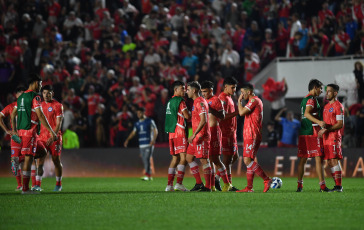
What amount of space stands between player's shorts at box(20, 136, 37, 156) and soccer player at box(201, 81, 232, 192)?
359 cm

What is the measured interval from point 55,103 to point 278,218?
24.5 feet

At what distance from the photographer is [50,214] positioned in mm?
9453

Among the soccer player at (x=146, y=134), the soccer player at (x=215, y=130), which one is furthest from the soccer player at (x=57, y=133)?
the soccer player at (x=146, y=134)

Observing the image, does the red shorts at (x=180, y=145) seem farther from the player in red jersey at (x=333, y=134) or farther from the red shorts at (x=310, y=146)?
the player in red jersey at (x=333, y=134)

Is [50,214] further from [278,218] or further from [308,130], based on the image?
[308,130]

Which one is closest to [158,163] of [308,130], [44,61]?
[44,61]

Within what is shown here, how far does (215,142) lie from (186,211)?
436 centimetres

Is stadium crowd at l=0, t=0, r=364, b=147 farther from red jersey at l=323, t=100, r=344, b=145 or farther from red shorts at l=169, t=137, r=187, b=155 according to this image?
red shorts at l=169, t=137, r=187, b=155

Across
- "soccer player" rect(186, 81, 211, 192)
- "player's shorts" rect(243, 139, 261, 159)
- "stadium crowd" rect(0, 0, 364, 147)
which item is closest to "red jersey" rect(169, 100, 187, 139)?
"soccer player" rect(186, 81, 211, 192)

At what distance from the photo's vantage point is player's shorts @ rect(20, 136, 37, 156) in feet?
42.5

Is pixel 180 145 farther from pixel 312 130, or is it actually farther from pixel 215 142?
pixel 312 130

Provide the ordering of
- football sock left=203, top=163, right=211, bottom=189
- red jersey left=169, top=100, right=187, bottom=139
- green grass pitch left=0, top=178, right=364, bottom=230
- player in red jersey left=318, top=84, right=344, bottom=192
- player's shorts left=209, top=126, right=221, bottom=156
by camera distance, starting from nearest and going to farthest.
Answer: green grass pitch left=0, top=178, right=364, bottom=230 → player in red jersey left=318, top=84, right=344, bottom=192 → football sock left=203, top=163, right=211, bottom=189 → player's shorts left=209, top=126, right=221, bottom=156 → red jersey left=169, top=100, right=187, bottom=139

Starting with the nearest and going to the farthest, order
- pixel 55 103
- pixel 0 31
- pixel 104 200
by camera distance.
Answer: pixel 104 200 → pixel 55 103 → pixel 0 31

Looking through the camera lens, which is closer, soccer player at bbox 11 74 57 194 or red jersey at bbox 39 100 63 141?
soccer player at bbox 11 74 57 194
